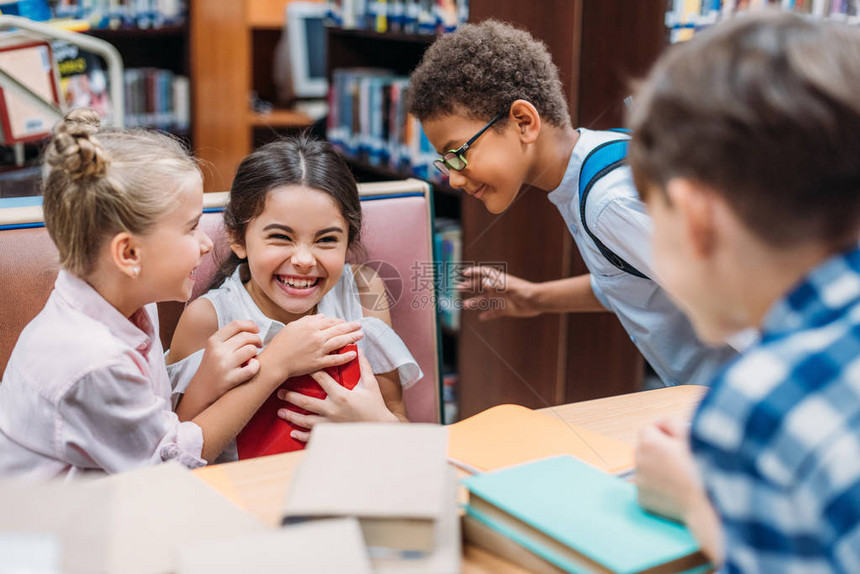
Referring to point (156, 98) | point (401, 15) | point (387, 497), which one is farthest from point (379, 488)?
point (156, 98)

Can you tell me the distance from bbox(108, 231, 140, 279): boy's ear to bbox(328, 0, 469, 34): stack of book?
1475mm

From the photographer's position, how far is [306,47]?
15.2ft

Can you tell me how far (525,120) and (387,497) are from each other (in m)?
0.92

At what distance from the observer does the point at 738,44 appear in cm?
64

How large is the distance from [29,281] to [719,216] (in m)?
1.09

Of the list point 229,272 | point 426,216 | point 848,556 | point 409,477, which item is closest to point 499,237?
point 426,216

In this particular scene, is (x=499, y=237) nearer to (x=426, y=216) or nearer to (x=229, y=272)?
(x=426, y=216)

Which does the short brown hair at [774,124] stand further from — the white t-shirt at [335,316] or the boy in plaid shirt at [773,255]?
the white t-shirt at [335,316]

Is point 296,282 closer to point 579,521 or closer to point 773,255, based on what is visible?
point 579,521

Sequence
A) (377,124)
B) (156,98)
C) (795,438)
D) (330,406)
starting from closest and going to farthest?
(795,438), (330,406), (377,124), (156,98)

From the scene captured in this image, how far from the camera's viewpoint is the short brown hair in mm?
607

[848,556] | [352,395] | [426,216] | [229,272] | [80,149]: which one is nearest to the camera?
[848,556]

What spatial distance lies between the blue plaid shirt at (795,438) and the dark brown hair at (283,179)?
891mm

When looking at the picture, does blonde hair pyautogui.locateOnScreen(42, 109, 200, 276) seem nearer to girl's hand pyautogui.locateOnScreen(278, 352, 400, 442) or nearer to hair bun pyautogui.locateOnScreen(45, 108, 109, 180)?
hair bun pyautogui.locateOnScreen(45, 108, 109, 180)
